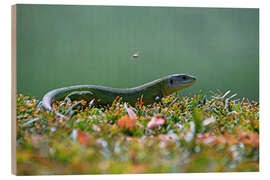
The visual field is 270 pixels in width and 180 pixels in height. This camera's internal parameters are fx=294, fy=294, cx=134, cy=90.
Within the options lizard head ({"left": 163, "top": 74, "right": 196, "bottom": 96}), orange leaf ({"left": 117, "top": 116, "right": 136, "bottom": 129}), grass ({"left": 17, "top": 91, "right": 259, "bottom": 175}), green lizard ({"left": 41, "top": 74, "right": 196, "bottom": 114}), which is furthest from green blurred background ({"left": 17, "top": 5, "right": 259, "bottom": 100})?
orange leaf ({"left": 117, "top": 116, "right": 136, "bottom": 129})

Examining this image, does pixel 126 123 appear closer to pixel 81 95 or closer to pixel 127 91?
pixel 127 91

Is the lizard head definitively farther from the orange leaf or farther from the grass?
the orange leaf

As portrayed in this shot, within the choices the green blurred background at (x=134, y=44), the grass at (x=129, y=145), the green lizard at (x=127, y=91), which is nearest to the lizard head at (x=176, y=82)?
the green lizard at (x=127, y=91)

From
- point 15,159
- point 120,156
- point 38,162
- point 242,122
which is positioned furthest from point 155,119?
point 15,159

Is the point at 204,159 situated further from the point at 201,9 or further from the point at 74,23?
the point at 74,23

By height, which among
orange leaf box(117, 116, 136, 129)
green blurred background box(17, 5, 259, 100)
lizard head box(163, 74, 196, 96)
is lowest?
orange leaf box(117, 116, 136, 129)

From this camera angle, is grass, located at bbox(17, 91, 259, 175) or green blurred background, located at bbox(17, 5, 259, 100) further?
green blurred background, located at bbox(17, 5, 259, 100)

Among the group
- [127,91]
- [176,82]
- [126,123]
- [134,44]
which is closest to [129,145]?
[126,123]
